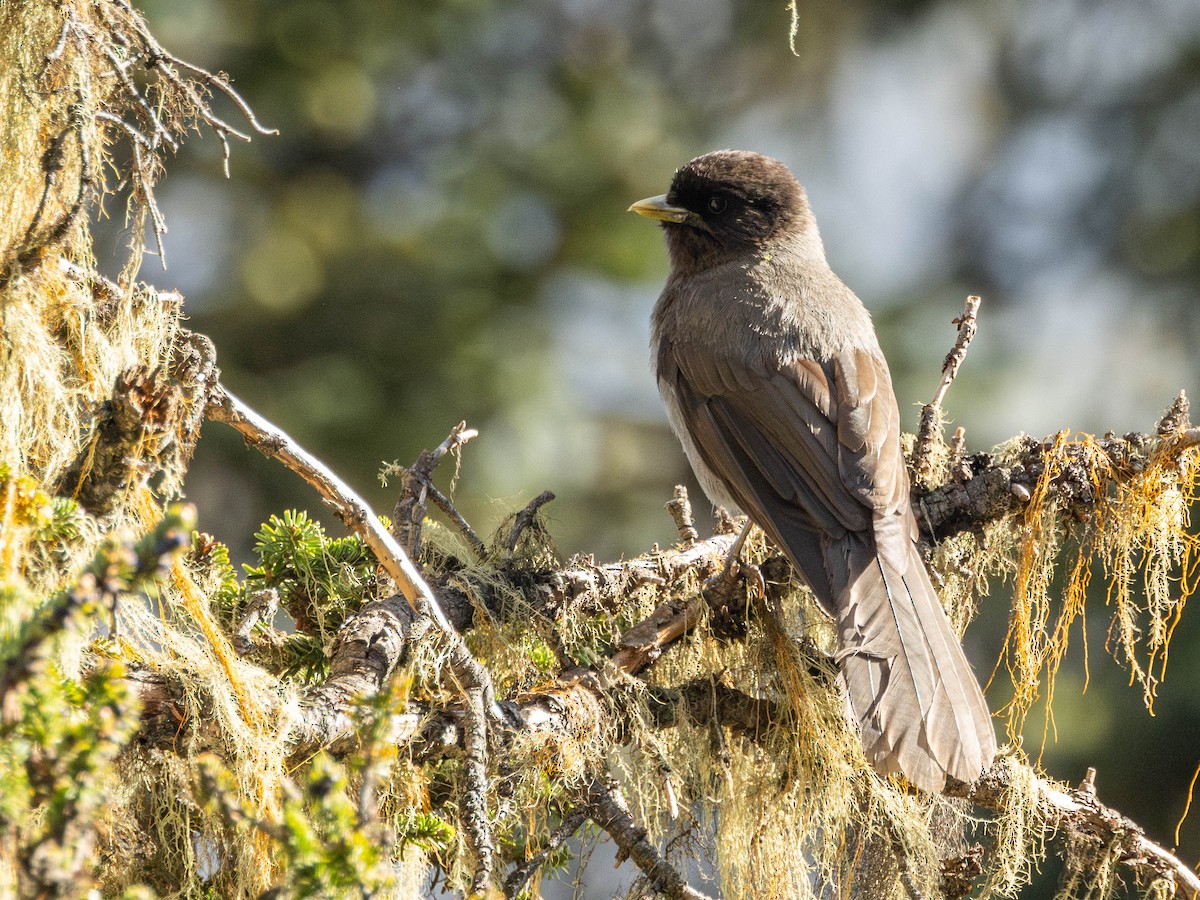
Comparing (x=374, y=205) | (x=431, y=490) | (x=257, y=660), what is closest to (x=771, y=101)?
(x=374, y=205)

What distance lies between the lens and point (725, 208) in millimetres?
4773

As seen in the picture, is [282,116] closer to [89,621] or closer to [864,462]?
[864,462]

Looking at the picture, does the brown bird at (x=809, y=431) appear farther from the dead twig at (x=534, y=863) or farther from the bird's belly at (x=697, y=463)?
the dead twig at (x=534, y=863)

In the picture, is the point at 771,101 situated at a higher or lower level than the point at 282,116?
higher

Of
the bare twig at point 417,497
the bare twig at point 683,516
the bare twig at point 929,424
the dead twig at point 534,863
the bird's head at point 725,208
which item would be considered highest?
the bird's head at point 725,208

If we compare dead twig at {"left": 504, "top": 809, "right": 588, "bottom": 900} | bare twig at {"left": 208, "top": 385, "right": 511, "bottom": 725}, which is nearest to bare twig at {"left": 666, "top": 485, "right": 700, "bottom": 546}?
dead twig at {"left": 504, "top": 809, "right": 588, "bottom": 900}

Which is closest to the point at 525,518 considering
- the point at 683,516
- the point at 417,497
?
the point at 417,497

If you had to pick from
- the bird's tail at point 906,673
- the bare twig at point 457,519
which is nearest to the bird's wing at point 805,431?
the bird's tail at point 906,673

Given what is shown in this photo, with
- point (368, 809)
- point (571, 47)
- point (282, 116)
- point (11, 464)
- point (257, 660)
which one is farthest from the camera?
point (571, 47)

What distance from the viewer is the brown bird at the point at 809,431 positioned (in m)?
2.95

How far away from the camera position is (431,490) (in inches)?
119

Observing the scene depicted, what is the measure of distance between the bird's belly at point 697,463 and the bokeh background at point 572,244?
96 centimetres

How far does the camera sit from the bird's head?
4.73m

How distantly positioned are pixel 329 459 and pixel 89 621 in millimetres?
4049
